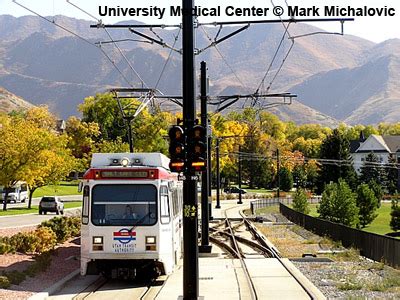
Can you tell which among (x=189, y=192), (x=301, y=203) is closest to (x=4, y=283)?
(x=189, y=192)

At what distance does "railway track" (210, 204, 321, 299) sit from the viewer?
744 inches

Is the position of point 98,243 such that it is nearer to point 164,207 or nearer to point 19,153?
point 164,207

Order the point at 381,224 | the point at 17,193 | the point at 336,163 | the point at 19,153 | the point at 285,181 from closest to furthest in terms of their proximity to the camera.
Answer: the point at 19,153 → the point at 381,224 → the point at 17,193 → the point at 336,163 → the point at 285,181

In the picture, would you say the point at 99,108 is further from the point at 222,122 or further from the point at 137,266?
the point at 137,266

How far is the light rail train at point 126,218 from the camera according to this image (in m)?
18.5

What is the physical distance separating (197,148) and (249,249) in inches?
716

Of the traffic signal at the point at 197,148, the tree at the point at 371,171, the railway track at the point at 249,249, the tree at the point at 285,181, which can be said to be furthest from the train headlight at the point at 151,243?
the tree at the point at 285,181

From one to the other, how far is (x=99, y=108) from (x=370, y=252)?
298ft

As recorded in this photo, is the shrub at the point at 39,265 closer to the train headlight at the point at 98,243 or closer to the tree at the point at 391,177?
the train headlight at the point at 98,243

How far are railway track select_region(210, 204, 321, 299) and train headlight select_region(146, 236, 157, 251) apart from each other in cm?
255

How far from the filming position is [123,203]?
744 inches

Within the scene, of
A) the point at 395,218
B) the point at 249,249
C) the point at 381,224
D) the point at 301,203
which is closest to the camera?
the point at 249,249

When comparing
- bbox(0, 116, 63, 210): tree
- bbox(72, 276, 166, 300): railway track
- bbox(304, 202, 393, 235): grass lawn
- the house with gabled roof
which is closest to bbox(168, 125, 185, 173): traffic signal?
bbox(72, 276, 166, 300): railway track

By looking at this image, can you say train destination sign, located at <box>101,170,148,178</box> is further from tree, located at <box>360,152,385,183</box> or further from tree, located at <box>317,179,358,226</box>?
tree, located at <box>360,152,385,183</box>
